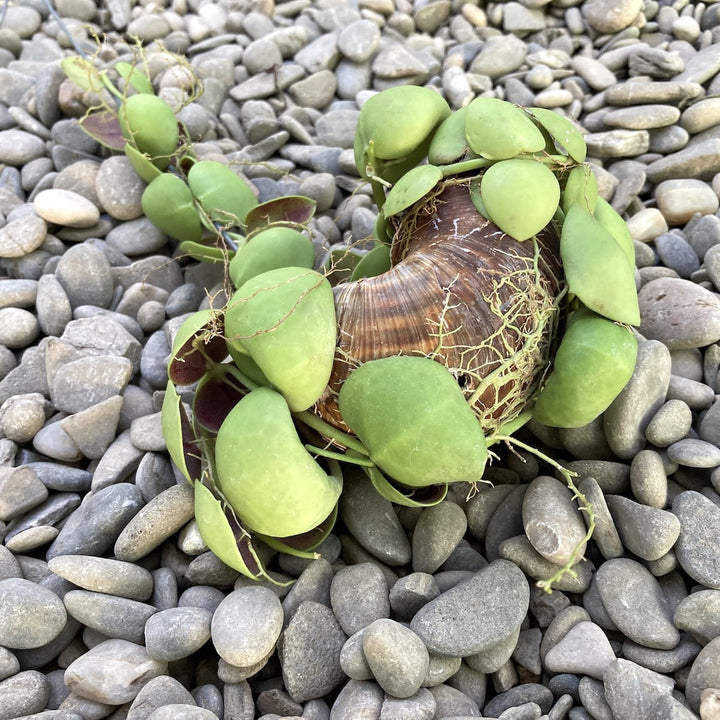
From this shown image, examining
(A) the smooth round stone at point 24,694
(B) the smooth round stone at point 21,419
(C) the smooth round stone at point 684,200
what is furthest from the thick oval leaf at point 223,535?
(C) the smooth round stone at point 684,200

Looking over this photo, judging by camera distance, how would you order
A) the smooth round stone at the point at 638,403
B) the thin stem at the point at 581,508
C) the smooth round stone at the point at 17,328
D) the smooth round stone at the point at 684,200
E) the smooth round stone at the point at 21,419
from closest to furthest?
the thin stem at the point at 581,508 → the smooth round stone at the point at 638,403 → the smooth round stone at the point at 21,419 → the smooth round stone at the point at 17,328 → the smooth round stone at the point at 684,200

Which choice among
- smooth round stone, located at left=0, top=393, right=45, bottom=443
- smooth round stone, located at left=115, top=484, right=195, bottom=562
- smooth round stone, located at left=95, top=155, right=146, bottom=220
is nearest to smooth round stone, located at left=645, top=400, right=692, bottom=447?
smooth round stone, located at left=115, top=484, right=195, bottom=562

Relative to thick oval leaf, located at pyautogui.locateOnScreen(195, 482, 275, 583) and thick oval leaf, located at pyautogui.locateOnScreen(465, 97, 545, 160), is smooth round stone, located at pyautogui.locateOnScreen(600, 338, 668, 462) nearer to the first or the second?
thick oval leaf, located at pyautogui.locateOnScreen(465, 97, 545, 160)

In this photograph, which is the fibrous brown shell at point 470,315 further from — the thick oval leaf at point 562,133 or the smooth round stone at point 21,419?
the smooth round stone at point 21,419

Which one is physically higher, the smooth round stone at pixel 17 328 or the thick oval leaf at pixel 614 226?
the thick oval leaf at pixel 614 226

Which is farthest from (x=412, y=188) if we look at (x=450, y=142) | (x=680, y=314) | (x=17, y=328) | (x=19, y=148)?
(x=19, y=148)

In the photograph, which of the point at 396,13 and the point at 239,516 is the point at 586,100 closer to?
the point at 396,13
